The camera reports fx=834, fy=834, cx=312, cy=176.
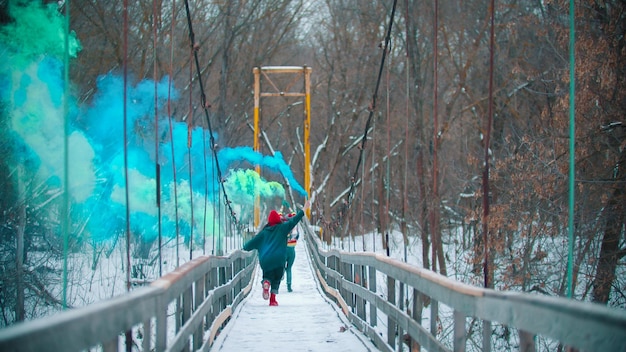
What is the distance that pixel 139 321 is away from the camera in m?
3.55

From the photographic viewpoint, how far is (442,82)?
2953 centimetres

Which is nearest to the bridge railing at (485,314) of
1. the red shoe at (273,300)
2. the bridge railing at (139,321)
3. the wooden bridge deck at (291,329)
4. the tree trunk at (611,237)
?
the wooden bridge deck at (291,329)

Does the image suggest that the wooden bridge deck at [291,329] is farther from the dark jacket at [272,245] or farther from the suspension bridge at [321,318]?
the dark jacket at [272,245]

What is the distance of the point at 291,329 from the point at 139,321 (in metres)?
4.55

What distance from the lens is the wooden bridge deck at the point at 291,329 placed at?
22.2 ft

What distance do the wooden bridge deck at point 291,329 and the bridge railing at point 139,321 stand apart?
0.92ft

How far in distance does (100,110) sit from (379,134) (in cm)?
1783

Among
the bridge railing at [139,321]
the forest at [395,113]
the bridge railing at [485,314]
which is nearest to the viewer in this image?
the bridge railing at [139,321]

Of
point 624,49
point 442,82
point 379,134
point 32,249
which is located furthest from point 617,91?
point 379,134

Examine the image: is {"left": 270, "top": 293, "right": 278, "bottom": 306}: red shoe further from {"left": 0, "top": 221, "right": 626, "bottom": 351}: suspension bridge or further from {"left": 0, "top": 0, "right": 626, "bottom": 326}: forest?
{"left": 0, "top": 0, "right": 626, "bottom": 326}: forest

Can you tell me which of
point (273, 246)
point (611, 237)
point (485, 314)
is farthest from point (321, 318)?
point (485, 314)

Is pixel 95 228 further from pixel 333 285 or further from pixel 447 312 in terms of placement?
pixel 333 285

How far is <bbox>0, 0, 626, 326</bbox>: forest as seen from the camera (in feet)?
37.1

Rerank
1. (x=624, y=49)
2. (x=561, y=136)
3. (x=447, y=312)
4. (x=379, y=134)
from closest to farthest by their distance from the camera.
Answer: (x=624, y=49), (x=561, y=136), (x=447, y=312), (x=379, y=134)
